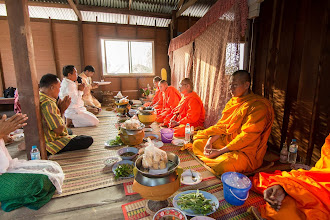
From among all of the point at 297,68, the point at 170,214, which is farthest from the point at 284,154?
the point at 170,214

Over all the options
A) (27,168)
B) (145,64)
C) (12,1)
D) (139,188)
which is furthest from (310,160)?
(145,64)

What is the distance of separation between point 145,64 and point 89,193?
8848 mm

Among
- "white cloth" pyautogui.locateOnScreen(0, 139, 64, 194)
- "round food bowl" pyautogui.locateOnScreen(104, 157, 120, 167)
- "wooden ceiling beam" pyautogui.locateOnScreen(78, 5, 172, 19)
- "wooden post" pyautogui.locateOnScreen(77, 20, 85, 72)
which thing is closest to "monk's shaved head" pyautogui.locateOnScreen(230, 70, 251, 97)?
"round food bowl" pyautogui.locateOnScreen(104, 157, 120, 167)

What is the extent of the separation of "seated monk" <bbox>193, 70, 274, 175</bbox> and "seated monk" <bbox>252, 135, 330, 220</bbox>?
32.4 inches

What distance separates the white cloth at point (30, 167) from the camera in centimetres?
210

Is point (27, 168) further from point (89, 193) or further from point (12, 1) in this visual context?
point (12, 1)

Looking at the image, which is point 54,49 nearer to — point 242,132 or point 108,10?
point 108,10

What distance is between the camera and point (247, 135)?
263 centimetres

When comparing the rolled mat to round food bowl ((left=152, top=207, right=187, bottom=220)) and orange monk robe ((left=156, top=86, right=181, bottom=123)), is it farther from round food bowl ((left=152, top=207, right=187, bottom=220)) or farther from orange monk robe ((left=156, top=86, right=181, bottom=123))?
orange monk robe ((left=156, top=86, right=181, bottom=123))

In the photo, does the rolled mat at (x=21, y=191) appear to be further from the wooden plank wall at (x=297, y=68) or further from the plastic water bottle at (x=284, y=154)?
the wooden plank wall at (x=297, y=68)

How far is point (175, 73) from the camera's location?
28.1 ft

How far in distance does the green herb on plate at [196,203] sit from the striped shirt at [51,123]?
2404 millimetres

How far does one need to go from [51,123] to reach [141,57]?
787 cm

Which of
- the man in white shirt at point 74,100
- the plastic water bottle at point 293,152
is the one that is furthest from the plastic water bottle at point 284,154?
the man in white shirt at point 74,100
